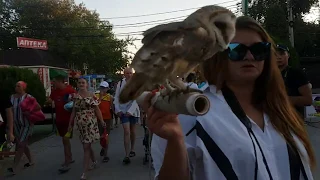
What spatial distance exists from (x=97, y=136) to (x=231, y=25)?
5885 millimetres

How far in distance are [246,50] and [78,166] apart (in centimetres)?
638

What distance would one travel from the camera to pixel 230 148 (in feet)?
5.65

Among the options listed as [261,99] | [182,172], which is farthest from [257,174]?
[261,99]

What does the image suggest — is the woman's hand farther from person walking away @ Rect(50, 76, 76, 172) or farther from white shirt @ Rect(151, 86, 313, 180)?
person walking away @ Rect(50, 76, 76, 172)

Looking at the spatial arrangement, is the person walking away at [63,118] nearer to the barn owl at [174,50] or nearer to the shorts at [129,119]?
the shorts at [129,119]

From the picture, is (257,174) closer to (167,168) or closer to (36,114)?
(167,168)

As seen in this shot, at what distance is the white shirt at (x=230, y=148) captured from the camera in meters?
1.71

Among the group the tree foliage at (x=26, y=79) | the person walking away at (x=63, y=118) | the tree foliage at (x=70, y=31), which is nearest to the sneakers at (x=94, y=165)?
the person walking away at (x=63, y=118)

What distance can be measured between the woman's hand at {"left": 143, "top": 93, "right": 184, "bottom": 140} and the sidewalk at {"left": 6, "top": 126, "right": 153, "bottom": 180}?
5.12 metres

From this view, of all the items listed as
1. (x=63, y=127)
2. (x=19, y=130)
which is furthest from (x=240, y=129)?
(x=19, y=130)

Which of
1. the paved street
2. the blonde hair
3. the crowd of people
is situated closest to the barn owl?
the crowd of people

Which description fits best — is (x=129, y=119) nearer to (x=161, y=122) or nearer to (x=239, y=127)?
(x=239, y=127)

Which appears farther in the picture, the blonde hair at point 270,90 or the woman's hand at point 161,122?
the blonde hair at point 270,90

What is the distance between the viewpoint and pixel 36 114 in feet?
24.6
